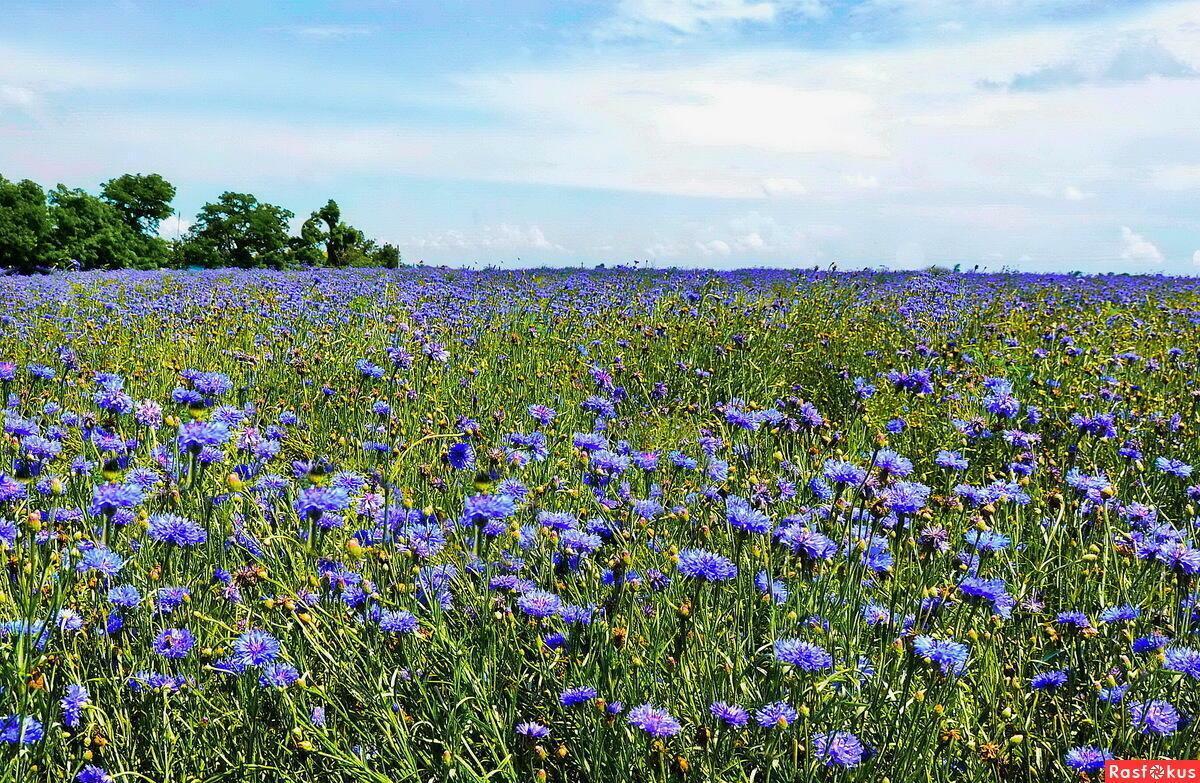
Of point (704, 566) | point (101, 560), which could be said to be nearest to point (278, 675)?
point (101, 560)

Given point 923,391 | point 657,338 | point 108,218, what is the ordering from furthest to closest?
1. point 108,218
2. point 657,338
3. point 923,391

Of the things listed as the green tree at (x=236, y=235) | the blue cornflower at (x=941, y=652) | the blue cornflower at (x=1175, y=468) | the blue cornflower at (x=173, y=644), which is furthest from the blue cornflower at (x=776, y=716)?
the green tree at (x=236, y=235)

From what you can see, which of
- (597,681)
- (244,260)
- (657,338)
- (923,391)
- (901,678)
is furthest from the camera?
(244,260)

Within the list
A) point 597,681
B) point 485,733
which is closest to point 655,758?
point 597,681

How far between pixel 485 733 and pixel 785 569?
95 cm

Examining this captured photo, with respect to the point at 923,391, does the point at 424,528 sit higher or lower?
lower

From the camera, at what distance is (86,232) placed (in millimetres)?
35125

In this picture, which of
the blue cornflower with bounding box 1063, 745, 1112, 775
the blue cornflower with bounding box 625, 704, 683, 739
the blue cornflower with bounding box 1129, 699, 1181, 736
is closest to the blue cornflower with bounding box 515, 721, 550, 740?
the blue cornflower with bounding box 625, 704, 683, 739

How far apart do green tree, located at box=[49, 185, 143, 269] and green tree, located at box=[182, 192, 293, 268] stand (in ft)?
22.5

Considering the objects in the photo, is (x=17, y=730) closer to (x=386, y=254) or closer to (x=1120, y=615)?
(x=1120, y=615)

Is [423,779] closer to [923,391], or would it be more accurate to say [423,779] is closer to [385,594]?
[385,594]

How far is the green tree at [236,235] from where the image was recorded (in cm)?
4362

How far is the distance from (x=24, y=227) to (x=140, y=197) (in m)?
11.3

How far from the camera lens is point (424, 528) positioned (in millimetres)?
2285
